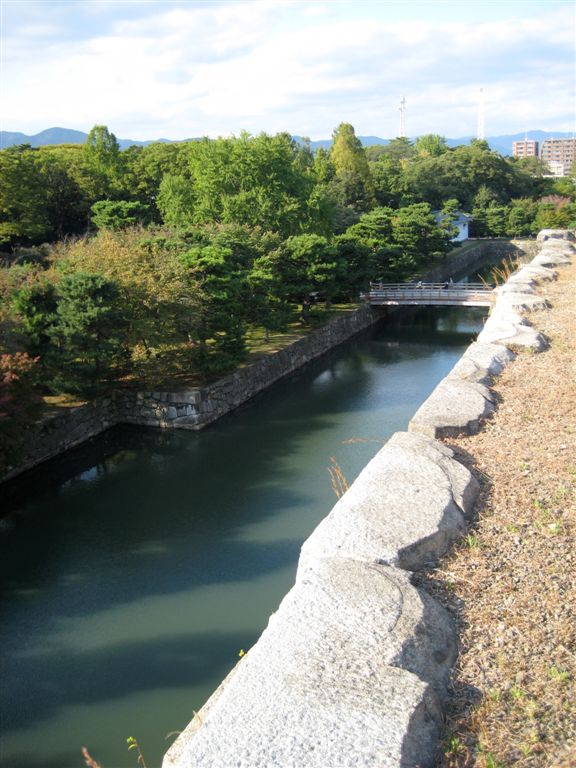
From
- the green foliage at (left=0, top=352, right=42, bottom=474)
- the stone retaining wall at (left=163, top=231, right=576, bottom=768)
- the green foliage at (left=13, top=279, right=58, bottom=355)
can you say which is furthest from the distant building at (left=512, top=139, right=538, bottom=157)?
the stone retaining wall at (left=163, top=231, right=576, bottom=768)

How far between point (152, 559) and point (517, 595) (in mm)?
8201

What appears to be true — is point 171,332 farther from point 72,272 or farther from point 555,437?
point 555,437

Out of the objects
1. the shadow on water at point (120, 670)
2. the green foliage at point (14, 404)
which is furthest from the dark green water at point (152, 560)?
the green foliage at point (14, 404)

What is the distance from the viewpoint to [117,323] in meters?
15.8

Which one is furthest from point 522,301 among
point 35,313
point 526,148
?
point 526,148

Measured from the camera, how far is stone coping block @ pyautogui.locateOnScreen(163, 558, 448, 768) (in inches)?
97.8

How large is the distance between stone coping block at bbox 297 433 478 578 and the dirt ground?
0.13 metres

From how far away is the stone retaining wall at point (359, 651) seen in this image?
98.7 inches

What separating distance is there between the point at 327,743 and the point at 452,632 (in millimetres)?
959

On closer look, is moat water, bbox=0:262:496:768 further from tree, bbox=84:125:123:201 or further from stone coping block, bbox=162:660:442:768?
tree, bbox=84:125:123:201

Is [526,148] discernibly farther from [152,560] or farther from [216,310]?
[152,560]

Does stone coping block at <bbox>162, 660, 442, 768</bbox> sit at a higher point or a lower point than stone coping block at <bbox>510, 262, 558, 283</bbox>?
lower

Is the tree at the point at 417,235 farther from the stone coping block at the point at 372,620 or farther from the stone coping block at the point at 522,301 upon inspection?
the stone coping block at the point at 372,620

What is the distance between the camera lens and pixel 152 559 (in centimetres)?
1069
